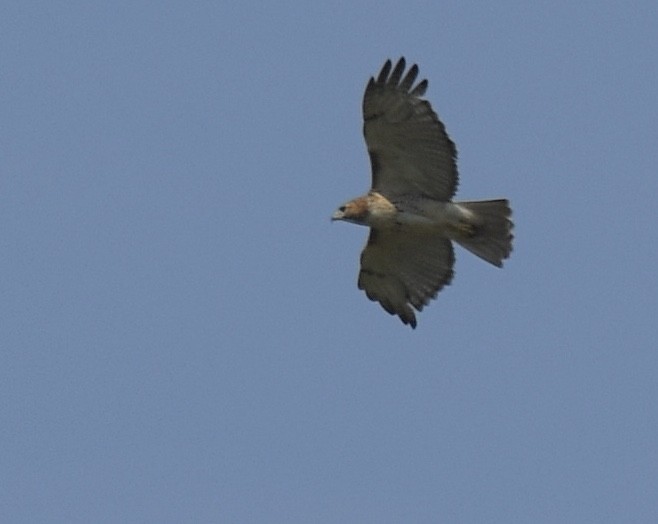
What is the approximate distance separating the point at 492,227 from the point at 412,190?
3.05 feet

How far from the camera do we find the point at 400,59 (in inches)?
859

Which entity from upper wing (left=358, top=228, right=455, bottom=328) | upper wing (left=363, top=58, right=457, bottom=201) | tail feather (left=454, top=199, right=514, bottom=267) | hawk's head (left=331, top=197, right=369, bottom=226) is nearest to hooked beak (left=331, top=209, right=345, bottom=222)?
hawk's head (left=331, top=197, right=369, bottom=226)

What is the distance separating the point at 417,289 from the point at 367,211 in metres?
1.54

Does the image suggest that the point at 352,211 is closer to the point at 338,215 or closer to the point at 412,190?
the point at 338,215

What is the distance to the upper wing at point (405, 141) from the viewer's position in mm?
21828

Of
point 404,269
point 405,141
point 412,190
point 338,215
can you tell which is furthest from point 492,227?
point 338,215

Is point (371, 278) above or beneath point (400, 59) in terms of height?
beneath

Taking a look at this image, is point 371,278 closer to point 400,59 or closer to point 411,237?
point 411,237

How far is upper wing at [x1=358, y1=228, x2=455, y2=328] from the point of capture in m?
23.2

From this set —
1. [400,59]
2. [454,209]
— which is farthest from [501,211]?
[400,59]

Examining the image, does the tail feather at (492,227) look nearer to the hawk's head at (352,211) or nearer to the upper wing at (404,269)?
the upper wing at (404,269)

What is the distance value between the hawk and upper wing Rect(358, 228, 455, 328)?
19 mm

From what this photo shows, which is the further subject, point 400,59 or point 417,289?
point 417,289

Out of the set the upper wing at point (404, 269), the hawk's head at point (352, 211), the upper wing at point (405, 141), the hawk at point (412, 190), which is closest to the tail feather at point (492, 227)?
the hawk at point (412, 190)
